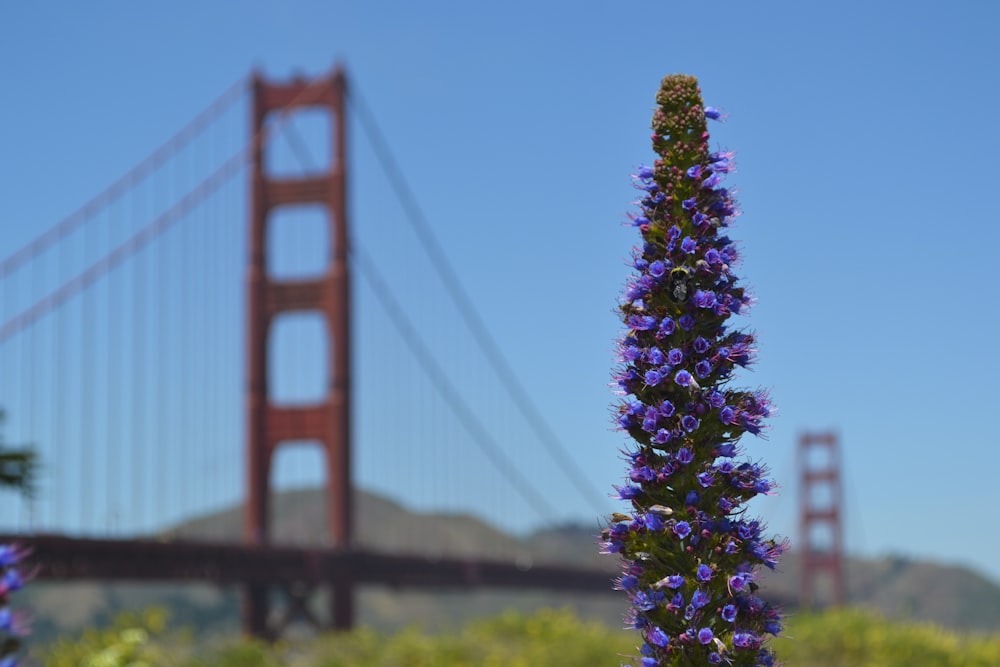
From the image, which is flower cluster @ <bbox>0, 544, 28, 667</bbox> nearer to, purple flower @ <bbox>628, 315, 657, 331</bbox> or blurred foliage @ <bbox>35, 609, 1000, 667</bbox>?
purple flower @ <bbox>628, 315, 657, 331</bbox>

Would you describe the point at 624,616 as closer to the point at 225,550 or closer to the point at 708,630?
the point at 708,630

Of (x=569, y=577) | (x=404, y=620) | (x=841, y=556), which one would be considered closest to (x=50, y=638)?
(x=404, y=620)

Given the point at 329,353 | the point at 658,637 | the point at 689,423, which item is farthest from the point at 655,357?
the point at 329,353

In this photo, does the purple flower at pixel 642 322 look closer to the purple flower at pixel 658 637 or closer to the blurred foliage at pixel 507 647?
the purple flower at pixel 658 637

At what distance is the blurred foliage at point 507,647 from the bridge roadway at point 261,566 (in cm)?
295

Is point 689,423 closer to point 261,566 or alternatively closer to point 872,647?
point 872,647

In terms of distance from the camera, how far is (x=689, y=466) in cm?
791

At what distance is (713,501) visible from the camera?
792 centimetres

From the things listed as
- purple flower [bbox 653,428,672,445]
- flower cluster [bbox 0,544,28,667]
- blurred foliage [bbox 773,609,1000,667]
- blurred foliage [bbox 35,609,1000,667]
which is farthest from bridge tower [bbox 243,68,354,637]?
purple flower [bbox 653,428,672,445]

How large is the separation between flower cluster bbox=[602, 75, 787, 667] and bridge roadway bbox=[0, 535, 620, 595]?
2164 cm

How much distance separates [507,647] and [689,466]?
24428 mm

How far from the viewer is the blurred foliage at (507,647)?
29.2m

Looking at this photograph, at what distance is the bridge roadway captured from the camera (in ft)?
116

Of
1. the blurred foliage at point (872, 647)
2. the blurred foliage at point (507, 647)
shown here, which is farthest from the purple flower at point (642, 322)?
the blurred foliage at point (872, 647)
